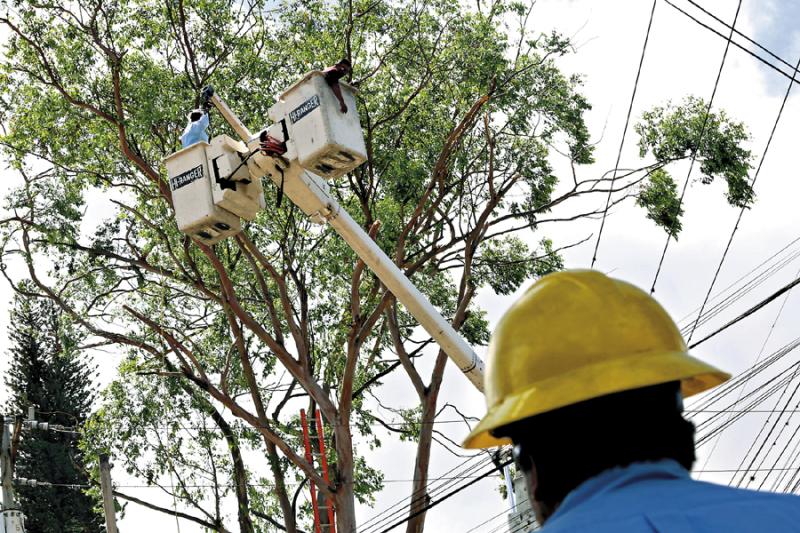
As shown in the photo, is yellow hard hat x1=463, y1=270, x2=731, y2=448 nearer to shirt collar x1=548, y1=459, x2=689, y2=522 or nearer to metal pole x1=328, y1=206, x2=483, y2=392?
shirt collar x1=548, y1=459, x2=689, y2=522

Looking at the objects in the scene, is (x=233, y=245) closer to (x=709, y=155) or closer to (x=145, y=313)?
(x=145, y=313)

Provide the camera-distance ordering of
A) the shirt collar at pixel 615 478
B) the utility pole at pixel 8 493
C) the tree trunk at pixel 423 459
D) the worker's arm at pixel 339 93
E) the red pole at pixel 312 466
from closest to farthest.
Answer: the shirt collar at pixel 615 478, the worker's arm at pixel 339 93, the tree trunk at pixel 423 459, the red pole at pixel 312 466, the utility pole at pixel 8 493

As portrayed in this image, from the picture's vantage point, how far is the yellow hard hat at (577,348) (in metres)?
1.16

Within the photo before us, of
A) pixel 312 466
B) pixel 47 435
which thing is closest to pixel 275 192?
pixel 312 466

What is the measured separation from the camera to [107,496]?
34.8 feet

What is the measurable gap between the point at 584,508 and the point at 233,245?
12.7 meters

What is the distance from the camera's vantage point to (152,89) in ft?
A: 39.3

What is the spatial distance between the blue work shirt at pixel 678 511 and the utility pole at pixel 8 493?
13.6m

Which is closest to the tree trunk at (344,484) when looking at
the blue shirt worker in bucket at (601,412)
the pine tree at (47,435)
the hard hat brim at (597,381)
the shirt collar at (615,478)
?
the blue shirt worker in bucket at (601,412)

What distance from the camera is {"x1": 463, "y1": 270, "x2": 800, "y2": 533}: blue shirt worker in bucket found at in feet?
3.09

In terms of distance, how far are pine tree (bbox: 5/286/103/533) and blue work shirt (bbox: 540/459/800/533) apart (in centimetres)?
2678

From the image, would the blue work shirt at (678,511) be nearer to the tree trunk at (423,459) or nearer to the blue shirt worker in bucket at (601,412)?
the blue shirt worker in bucket at (601,412)

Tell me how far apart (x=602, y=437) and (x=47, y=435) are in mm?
31156

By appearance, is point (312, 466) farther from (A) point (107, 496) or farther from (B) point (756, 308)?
(B) point (756, 308)
